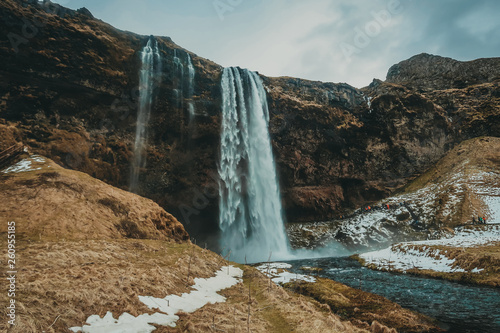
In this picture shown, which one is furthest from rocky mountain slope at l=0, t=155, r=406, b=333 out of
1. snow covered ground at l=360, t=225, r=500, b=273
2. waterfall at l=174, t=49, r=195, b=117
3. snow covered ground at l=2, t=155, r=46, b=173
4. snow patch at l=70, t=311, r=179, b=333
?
waterfall at l=174, t=49, r=195, b=117

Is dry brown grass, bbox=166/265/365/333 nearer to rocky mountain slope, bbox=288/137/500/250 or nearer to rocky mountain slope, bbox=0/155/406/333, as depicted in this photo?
rocky mountain slope, bbox=0/155/406/333

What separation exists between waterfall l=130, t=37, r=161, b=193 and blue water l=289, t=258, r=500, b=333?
1381 inches

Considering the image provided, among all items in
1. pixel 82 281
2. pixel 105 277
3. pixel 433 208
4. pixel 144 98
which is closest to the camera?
pixel 82 281

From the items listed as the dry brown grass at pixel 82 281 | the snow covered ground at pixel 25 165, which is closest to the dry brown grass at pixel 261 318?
the dry brown grass at pixel 82 281

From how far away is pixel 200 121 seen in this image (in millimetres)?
49688

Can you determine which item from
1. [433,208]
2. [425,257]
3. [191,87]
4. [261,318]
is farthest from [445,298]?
[191,87]

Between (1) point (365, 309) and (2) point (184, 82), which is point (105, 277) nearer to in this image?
(1) point (365, 309)

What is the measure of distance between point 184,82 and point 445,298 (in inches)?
1833

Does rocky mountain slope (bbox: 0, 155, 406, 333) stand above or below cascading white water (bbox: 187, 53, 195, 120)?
below

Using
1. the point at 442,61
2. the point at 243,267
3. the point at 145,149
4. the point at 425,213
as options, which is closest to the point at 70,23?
the point at 145,149

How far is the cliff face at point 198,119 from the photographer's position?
119 ft

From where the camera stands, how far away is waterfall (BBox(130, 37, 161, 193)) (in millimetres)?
44219

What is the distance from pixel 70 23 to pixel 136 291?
45635mm

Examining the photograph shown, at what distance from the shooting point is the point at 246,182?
52188 millimetres
